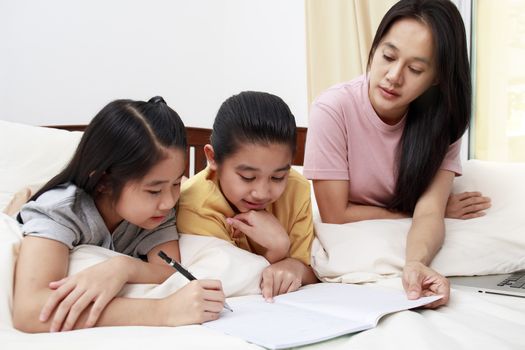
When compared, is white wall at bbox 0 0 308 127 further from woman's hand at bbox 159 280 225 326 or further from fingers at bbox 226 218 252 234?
woman's hand at bbox 159 280 225 326

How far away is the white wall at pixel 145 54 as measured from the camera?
106 inches

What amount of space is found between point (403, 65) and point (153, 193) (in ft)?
2.20

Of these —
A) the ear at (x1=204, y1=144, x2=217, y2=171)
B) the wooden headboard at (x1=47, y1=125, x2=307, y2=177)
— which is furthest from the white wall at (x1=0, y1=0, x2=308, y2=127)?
the ear at (x1=204, y1=144, x2=217, y2=171)

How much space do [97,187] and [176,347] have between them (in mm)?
424

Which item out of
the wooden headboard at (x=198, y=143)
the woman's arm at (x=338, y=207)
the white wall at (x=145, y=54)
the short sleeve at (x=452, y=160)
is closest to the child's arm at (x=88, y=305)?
the woman's arm at (x=338, y=207)

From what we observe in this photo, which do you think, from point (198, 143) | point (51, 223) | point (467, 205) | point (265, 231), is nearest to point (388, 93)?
point (467, 205)

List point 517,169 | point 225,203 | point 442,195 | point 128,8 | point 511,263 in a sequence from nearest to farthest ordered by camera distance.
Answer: point 225,203 → point 511,263 → point 442,195 → point 517,169 → point 128,8

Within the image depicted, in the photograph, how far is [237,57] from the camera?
306 cm

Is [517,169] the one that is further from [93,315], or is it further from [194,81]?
[194,81]

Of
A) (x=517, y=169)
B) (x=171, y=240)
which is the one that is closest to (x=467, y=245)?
(x=517, y=169)

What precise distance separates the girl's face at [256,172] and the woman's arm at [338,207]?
297mm

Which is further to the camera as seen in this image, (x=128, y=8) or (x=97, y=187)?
(x=128, y=8)

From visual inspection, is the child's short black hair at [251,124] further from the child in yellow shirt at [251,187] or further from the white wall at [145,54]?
the white wall at [145,54]

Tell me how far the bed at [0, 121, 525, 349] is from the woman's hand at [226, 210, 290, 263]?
5 centimetres
